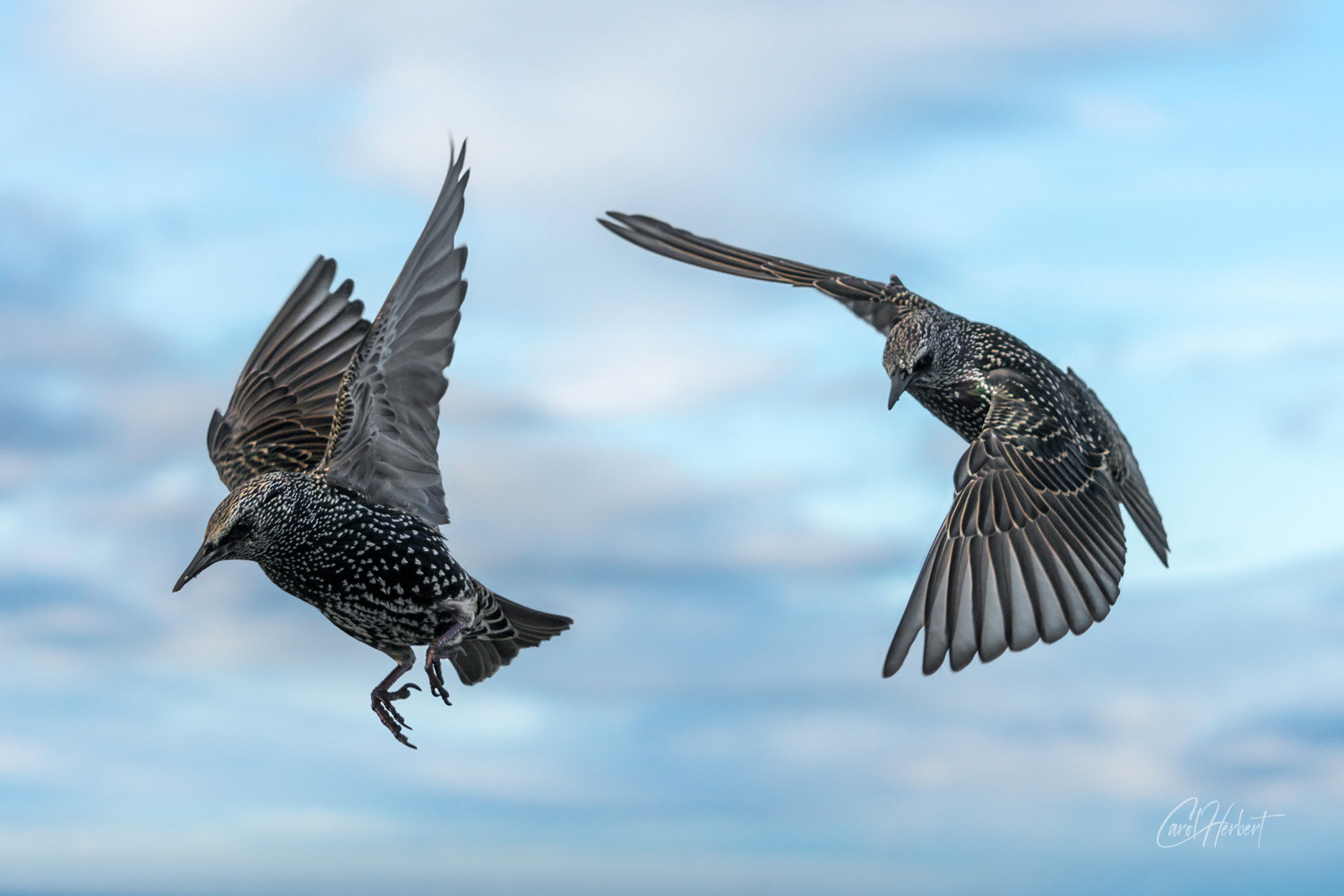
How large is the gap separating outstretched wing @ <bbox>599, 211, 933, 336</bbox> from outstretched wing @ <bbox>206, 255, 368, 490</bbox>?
92.8 inches

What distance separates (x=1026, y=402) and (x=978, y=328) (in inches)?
41.2

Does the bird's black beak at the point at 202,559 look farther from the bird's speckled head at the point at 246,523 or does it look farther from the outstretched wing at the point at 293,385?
the outstretched wing at the point at 293,385

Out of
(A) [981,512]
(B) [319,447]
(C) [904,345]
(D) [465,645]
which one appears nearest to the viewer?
(A) [981,512]

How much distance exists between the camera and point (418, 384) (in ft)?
24.4

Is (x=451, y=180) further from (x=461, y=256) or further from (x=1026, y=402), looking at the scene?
(x=1026, y=402)

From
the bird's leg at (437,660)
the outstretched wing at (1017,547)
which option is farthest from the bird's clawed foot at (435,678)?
the outstretched wing at (1017,547)

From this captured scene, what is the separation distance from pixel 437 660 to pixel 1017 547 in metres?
3.42

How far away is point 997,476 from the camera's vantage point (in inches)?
317

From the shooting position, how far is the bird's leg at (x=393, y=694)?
7859 millimetres

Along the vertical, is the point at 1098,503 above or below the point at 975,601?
above

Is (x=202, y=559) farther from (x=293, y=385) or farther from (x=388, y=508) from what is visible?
(x=293, y=385)

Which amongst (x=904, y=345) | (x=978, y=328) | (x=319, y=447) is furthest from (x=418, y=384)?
(x=978, y=328)

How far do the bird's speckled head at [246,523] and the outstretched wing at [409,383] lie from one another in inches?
13.1

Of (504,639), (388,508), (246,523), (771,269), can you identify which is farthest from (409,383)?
(771,269)
